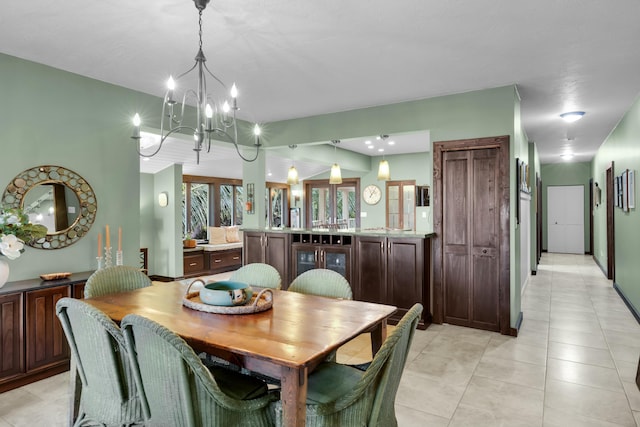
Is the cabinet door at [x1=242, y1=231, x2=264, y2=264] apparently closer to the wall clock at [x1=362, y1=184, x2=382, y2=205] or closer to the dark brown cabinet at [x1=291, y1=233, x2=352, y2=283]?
the dark brown cabinet at [x1=291, y1=233, x2=352, y2=283]

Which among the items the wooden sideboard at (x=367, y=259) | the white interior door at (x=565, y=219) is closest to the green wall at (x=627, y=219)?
the wooden sideboard at (x=367, y=259)

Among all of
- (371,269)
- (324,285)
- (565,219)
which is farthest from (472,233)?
(565,219)

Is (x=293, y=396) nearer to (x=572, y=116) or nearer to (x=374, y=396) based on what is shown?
(x=374, y=396)

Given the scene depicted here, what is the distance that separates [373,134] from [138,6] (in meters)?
3.06

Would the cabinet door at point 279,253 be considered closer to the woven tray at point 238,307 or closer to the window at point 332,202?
the woven tray at point 238,307

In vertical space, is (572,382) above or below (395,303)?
below

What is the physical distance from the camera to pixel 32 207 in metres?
3.42

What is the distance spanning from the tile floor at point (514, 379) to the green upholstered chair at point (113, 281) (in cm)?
81

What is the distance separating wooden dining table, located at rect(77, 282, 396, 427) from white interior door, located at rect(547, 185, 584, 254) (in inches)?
431

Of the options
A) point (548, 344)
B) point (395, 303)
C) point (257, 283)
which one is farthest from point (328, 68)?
point (548, 344)

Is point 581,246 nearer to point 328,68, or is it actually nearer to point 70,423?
point 328,68

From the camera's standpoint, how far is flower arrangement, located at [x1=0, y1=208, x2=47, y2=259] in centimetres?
272

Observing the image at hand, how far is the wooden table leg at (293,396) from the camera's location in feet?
5.11

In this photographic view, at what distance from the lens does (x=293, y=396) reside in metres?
1.56
